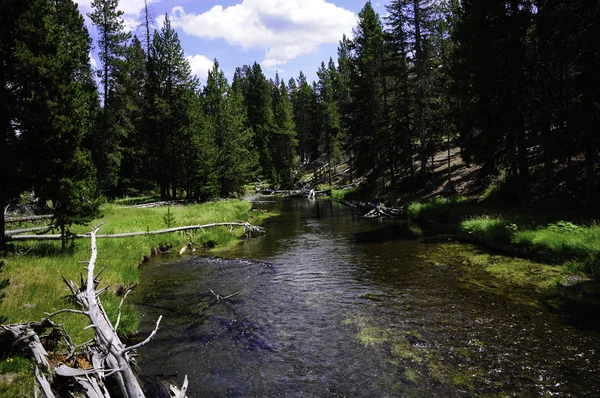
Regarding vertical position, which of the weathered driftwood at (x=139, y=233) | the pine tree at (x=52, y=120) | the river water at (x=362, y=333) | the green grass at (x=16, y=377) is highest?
the pine tree at (x=52, y=120)

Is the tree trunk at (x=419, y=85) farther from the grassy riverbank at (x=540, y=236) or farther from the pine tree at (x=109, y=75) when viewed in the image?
the pine tree at (x=109, y=75)

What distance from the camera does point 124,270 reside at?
1384 centimetres

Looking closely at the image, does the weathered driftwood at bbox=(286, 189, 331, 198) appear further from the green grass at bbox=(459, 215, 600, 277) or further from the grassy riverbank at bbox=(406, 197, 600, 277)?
the green grass at bbox=(459, 215, 600, 277)

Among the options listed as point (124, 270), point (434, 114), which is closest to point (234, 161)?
point (434, 114)

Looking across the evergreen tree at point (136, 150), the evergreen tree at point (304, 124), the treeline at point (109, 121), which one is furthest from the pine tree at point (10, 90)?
the evergreen tree at point (304, 124)

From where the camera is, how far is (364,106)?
40.6 meters

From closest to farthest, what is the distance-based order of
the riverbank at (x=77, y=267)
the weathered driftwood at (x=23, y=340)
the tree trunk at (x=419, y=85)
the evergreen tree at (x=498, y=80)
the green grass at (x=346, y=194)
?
the weathered driftwood at (x=23, y=340)
the riverbank at (x=77, y=267)
the evergreen tree at (x=498, y=80)
the tree trunk at (x=419, y=85)
the green grass at (x=346, y=194)

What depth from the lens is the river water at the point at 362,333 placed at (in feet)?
21.9

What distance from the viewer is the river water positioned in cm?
668

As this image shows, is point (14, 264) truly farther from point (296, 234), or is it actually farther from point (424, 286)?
point (296, 234)

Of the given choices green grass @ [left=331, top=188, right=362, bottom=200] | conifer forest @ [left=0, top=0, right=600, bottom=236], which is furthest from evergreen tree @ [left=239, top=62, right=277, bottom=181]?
conifer forest @ [left=0, top=0, right=600, bottom=236]

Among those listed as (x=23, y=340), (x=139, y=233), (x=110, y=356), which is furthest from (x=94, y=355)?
(x=139, y=233)

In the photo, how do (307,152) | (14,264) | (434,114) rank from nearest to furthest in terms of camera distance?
(14,264)
(434,114)
(307,152)

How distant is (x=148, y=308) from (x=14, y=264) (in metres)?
4.46
